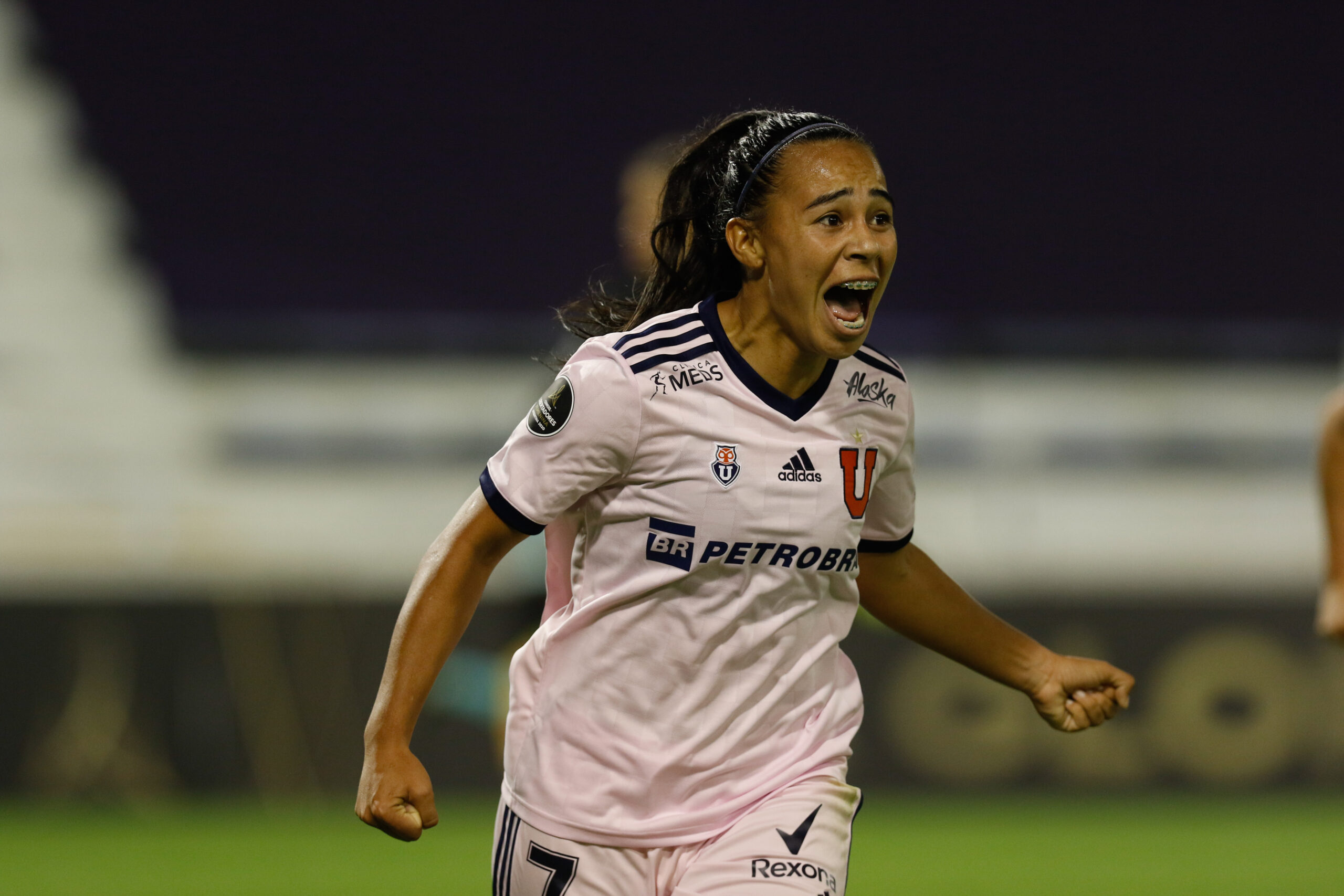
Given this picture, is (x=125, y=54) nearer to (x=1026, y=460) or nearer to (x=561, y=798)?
(x=1026, y=460)

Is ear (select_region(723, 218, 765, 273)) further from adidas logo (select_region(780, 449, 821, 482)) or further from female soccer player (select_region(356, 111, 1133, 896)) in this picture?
adidas logo (select_region(780, 449, 821, 482))

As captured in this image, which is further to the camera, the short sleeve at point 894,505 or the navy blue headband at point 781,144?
the short sleeve at point 894,505

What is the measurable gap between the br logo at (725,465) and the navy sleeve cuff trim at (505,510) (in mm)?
298

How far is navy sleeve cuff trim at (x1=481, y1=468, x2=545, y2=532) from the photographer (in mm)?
2629

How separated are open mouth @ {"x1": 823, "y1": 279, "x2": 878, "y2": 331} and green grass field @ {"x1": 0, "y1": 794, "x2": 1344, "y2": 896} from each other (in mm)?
3639

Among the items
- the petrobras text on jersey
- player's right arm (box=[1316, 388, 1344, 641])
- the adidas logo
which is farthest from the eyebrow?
player's right arm (box=[1316, 388, 1344, 641])

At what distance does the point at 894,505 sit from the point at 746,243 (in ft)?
1.91

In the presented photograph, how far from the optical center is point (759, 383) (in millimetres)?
2748

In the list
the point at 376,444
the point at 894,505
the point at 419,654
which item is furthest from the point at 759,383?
the point at 376,444

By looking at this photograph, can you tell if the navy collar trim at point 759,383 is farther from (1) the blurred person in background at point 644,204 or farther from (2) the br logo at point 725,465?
(1) the blurred person in background at point 644,204

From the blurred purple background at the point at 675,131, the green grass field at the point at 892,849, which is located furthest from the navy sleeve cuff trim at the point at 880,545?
the blurred purple background at the point at 675,131

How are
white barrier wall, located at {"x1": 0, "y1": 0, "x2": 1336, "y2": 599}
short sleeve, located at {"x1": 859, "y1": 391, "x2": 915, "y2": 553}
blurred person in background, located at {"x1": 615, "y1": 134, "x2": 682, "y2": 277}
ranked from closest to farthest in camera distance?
1. short sleeve, located at {"x1": 859, "y1": 391, "x2": 915, "y2": 553}
2. blurred person in background, located at {"x1": 615, "y1": 134, "x2": 682, "y2": 277}
3. white barrier wall, located at {"x1": 0, "y1": 0, "x2": 1336, "y2": 599}

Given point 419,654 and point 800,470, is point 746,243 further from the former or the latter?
point 419,654

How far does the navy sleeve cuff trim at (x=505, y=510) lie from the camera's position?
104 inches
